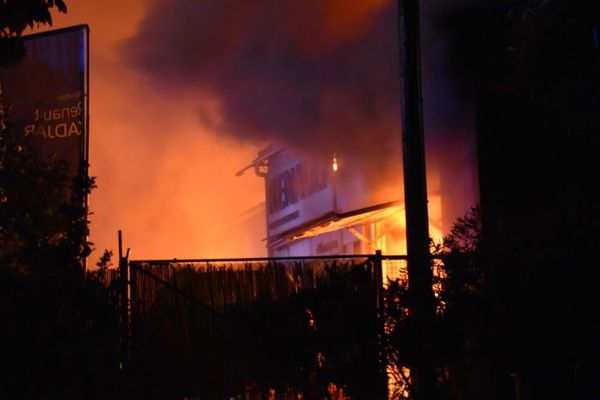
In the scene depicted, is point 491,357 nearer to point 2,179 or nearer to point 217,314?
point 217,314

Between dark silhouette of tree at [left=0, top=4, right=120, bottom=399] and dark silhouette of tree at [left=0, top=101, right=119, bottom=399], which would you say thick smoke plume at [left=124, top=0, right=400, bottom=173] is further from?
dark silhouette of tree at [left=0, top=101, right=119, bottom=399]

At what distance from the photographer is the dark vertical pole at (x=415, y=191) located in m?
6.11

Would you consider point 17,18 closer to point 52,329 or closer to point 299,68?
point 52,329

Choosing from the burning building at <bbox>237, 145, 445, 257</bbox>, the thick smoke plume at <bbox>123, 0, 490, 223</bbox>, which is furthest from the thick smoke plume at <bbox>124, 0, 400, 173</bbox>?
the burning building at <bbox>237, 145, 445, 257</bbox>

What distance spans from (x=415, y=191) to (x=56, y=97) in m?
5.36

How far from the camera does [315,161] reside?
1695 cm

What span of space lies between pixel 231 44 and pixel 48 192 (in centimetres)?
620

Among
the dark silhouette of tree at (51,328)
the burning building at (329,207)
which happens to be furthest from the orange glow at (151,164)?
the dark silhouette of tree at (51,328)

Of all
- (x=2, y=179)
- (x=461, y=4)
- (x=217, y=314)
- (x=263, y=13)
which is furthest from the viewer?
(x=263, y=13)

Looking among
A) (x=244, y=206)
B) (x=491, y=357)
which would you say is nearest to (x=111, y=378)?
(x=491, y=357)

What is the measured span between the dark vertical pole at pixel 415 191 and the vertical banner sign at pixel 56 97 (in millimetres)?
4654

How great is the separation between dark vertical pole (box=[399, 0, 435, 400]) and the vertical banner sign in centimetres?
465

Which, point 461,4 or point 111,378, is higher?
point 461,4

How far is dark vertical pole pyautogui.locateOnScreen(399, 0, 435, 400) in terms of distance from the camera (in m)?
6.11
